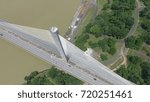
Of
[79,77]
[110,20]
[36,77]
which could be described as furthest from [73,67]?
[110,20]

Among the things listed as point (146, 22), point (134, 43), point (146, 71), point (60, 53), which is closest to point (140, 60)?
point (146, 71)

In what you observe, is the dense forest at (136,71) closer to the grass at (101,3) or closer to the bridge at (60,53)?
the bridge at (60,53)

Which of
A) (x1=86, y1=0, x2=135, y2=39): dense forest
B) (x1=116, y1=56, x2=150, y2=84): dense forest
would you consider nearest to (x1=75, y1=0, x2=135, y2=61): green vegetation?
(x1=86, y1=0, x2=135, y2=39): dense forest

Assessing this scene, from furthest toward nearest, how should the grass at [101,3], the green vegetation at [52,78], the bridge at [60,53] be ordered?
the grass at [101,3] → the green vegetation at [52,78] → the bridge at [60,53]

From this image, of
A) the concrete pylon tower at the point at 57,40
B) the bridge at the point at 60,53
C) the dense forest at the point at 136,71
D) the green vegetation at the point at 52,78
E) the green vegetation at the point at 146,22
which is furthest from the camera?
the green vegetation at the point at 146,22

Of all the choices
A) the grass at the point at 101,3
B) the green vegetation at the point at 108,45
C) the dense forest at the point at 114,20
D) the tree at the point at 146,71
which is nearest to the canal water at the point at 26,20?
the grass at the point at 101,3

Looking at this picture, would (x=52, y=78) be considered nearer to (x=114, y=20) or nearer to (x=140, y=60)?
(x=140, y=60)

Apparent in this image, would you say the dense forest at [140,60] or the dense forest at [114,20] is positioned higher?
the dense forest at [114,20]

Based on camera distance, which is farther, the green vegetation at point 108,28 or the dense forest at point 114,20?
the dense forest at point 114,20
